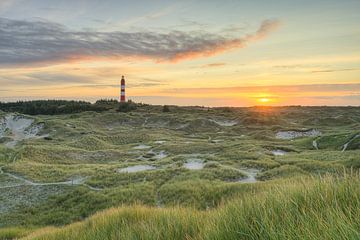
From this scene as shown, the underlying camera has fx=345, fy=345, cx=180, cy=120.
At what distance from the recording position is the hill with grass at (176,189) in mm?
4520

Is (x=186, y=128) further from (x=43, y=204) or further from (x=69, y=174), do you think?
(x=43, y=204)

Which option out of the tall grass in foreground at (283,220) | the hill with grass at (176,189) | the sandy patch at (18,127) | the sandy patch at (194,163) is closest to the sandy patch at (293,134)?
the hill with grass at (176,189)

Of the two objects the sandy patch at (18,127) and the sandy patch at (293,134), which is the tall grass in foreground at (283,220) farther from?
the sandy patch at (18,127)

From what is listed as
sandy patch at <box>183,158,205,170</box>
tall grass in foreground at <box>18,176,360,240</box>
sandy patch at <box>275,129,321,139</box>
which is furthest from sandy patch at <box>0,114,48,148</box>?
tall grass in foreground at <box>18,176,360,240</box>

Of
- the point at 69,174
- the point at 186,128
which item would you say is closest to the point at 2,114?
the point at 186,128

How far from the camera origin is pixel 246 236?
4.29 metres

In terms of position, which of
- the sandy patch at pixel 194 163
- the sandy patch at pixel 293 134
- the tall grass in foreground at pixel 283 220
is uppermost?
the tall grass in foreground at pixel 283 220

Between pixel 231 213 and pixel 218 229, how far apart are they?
720 millimetres

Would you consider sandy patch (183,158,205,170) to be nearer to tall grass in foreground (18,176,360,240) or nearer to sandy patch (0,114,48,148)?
tall grass in foreground (18,176,360,240)

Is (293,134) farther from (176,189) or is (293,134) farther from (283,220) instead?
(283,220)

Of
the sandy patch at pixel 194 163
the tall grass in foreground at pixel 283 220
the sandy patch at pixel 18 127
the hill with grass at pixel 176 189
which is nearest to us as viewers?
the tall grass in foreground at pixel 283 220

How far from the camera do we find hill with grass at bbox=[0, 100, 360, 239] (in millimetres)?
4520

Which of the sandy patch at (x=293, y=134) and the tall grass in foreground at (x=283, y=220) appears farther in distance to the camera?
the sandy patch at (x=293, y=134)

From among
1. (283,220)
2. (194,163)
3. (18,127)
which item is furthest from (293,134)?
(283,220)
